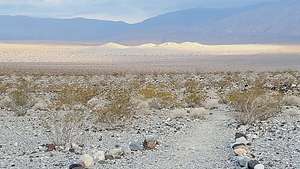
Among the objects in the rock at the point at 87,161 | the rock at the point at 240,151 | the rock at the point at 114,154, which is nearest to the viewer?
the rock at the point at 87,161

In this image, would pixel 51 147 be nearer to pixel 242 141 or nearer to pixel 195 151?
→ pixel 195 151

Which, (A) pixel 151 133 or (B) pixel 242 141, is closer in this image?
(B) pixel 242 141

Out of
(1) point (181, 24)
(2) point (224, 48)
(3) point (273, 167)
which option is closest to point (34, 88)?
(3) point (273, 167)

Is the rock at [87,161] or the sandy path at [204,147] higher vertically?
the rock at [87,161]

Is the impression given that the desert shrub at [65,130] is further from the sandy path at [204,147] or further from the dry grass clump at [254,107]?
the dry grass clump at [254,107]

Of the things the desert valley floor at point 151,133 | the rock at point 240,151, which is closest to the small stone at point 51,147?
the desert valley floor at point 151,133

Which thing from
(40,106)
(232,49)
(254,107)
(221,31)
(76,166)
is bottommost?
(40,106)

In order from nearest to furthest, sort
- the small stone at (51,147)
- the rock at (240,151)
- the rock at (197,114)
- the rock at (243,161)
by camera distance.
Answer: the rock at (243,161), the rock at (240,151), the small stone at (51,147), the rock at (197,114)

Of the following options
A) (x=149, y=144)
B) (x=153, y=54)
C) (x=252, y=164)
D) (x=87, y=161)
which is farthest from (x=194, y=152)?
(x=153, y=54)

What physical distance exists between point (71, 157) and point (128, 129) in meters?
4.36

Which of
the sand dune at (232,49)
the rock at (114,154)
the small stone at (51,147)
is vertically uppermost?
the sand dune at (232,49)

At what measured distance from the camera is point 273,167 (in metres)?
10.1

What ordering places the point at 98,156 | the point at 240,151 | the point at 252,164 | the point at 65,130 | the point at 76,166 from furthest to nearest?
the point at 65,130
the point at 240,151
the point at 98,156
the point at 76,166
the point at 252,164

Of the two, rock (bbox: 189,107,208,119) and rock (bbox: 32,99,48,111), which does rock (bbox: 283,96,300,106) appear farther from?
rock (bbox: 32,99,48,111)
